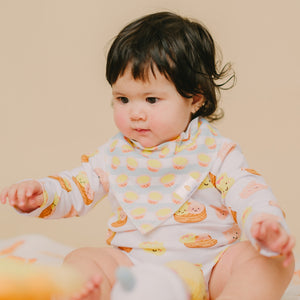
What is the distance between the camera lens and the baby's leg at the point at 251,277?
98 cm

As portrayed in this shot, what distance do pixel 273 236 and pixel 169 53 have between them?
451mm

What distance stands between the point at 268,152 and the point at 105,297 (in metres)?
1.27

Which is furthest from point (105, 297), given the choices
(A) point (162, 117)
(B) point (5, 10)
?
(B) point (5, 10)

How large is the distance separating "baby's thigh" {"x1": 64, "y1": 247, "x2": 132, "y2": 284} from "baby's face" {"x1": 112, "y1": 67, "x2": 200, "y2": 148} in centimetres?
24

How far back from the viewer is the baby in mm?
1162

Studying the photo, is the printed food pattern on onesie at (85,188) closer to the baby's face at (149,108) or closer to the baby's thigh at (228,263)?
the baby's face at (149,108)

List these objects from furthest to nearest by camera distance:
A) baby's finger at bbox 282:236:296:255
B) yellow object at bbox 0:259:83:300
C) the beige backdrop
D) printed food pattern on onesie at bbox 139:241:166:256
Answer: the beige backdrop, printed food pattern on onesie at bbox 139:241:166:256, baby's finger at bbox 282:236:296:255, yellow object at bbox 0:259:83:300

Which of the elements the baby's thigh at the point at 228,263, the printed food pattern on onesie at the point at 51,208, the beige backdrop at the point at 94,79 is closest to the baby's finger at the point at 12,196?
the printed food pattern on onesie at the point at 51,208

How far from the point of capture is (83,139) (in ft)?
7.70

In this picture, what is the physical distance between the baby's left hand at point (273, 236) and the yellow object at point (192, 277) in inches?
5.2

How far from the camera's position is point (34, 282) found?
0.84m

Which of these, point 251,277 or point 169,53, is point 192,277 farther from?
point 169,53

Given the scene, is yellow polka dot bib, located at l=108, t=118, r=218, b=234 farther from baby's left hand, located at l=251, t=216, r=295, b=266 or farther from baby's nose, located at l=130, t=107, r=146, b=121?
baby's left hand, located at l=251, t=216, r=295, b=266

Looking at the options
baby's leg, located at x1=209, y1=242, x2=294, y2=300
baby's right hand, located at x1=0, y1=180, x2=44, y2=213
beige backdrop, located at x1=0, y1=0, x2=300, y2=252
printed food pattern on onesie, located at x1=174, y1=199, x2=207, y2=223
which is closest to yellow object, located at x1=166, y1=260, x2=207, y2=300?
baby's leg, located at x1=209, y1=242, x2=294, y2=300
